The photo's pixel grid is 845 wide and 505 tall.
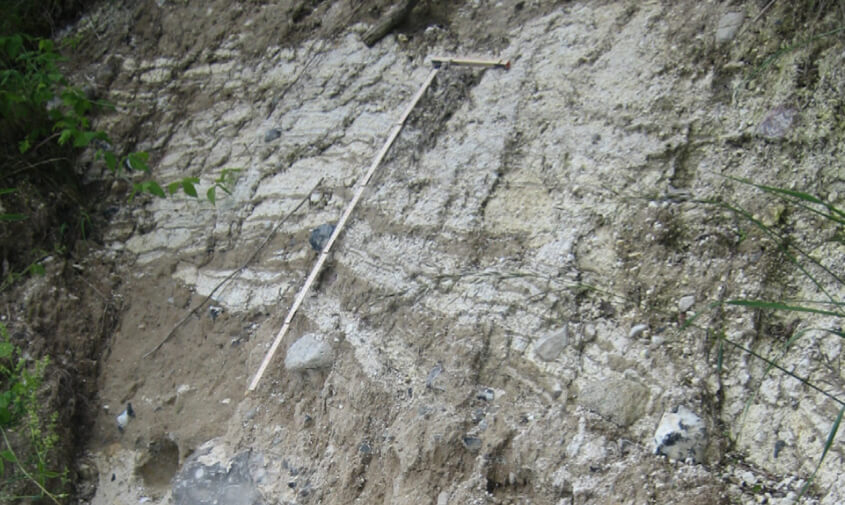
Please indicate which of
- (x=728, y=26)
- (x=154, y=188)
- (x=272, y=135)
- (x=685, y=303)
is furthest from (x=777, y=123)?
(x=154, y=188)

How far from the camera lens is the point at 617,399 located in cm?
186

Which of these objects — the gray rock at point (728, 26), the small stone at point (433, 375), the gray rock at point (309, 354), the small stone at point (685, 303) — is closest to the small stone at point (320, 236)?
the gray rock at point (309, 354)

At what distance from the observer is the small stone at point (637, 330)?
1.93m

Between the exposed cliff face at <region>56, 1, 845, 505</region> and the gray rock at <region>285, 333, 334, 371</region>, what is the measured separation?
0.08 ft

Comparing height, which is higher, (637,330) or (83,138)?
(83,138)

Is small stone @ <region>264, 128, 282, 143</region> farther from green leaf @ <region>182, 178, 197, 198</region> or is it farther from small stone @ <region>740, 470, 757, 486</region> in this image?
small stone @ <region>740, 470, 757, 486</region>

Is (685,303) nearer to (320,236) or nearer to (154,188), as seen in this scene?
(320,236)

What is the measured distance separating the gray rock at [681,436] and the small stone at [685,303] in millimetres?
253

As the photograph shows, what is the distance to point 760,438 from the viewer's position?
1.71 m

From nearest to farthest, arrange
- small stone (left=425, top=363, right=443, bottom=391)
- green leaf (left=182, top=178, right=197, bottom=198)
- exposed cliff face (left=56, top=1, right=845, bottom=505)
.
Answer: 1. exposed cliff face (left=56, top=1, right=845, bottom=505)
2. small stone (left=425, top=363, right=443, bottom=391)
3. green leaf (left=182, top=178, right=197, bottom=198)

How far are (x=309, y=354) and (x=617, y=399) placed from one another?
90cm

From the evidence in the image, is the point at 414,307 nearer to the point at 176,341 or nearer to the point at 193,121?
the point at 176,341

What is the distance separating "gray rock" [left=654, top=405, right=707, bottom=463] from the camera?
5.71ft

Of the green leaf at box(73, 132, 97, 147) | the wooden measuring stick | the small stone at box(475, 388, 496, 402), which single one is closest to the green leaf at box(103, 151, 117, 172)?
the green leaf at box(73, 132, 97, 147)
